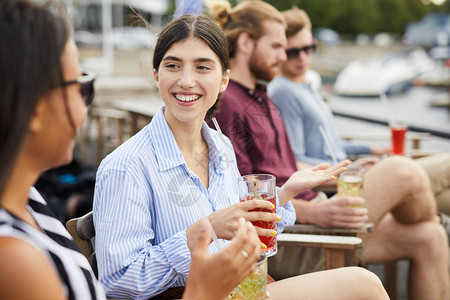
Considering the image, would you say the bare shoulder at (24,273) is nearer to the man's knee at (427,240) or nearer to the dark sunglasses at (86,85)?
the dark sunglasses at (86,85)

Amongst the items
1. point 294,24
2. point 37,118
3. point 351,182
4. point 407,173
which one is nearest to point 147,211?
point 37,118

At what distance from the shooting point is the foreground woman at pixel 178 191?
5.12 feet

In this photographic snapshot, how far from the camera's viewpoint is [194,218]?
5.78ft

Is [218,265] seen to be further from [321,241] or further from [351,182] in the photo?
[351,182]

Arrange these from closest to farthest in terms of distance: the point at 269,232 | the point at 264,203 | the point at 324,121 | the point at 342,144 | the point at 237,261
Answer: the point at 237,261 < the point at 264,203 < the point at 269,232 < the point at 324,121 < the point at 342,144

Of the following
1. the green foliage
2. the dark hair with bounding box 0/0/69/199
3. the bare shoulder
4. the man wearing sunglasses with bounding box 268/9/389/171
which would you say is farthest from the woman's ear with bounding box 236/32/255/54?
the green foliage

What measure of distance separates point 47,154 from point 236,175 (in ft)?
3.79

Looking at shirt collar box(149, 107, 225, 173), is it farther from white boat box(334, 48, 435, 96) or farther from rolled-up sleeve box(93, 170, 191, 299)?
white boat box(334, 48, 435, 96)

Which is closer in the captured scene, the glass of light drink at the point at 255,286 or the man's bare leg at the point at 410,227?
the glass of light drink at the point at 255,286

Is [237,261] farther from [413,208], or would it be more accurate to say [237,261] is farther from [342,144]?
[342,144]

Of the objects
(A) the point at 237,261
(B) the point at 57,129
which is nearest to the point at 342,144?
(A) the point at 237,261

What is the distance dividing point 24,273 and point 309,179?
131 cm

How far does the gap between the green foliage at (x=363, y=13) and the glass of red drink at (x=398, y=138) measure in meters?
37.8

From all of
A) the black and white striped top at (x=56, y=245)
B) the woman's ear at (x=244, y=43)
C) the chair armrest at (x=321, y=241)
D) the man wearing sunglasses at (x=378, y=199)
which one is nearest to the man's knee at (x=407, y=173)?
the man wearing sunglasses at (x=378, y=199)
